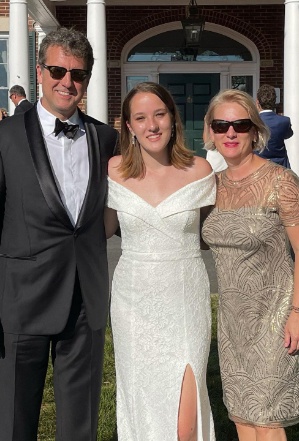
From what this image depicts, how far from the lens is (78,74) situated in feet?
10.7

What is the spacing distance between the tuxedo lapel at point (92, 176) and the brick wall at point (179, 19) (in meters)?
11.5

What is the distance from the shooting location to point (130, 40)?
49.4 ft

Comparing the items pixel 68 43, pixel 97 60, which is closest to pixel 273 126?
pixel 68 43

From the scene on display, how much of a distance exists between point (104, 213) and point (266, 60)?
12008mm

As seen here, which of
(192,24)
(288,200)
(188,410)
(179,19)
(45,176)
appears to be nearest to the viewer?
(45,176)

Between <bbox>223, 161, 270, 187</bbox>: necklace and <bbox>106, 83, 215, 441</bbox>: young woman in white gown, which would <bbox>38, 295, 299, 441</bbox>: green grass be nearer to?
<bbox>106, 83, 215, 441</bbox>: young woman in white gown

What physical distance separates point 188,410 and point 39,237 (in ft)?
3.36

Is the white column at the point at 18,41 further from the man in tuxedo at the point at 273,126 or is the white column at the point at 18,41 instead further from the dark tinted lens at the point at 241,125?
the dark tinted lens at the point at 241,125

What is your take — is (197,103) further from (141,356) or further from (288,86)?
(141,356)

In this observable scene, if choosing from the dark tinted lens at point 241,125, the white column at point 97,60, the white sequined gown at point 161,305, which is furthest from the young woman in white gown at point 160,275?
the white column at point 97,60

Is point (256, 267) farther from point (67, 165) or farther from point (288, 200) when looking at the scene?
point (67, 165)

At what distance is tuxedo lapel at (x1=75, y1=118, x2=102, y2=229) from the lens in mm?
3273

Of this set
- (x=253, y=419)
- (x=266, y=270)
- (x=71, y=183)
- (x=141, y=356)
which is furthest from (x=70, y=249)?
(x=253, y=419)

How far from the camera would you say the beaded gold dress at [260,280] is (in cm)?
335
